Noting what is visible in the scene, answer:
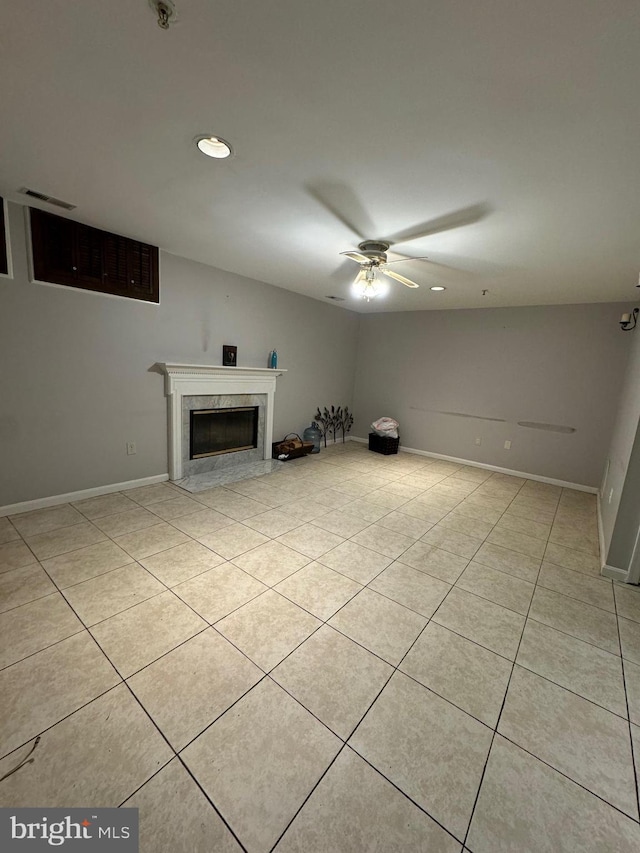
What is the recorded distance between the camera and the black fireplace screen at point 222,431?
399 centimetres

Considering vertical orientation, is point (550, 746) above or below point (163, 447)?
below

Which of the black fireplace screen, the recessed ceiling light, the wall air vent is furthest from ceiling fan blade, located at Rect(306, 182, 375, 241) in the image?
the black fireplace screen

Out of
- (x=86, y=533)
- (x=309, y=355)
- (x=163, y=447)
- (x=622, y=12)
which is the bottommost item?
(x=86, y=533)

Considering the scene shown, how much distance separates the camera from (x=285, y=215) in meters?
2.33

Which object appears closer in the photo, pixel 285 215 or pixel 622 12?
pixel 622 12

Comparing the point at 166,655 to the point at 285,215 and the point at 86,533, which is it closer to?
the point at 86,533

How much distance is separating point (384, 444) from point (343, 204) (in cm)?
401

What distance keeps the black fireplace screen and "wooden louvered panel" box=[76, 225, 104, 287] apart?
1.57 metres

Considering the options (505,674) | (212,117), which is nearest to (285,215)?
(212,117)

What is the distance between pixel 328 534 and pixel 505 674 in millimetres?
1487

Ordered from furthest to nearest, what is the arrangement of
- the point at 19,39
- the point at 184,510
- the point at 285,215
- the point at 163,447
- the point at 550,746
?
1. the point at 163,447
2. the point at 184,510
3. the point at 285,215
4. the point at 550,746
5. the point at 19,39

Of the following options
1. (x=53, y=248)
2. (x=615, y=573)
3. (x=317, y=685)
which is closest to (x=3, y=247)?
(x=53, y=248)

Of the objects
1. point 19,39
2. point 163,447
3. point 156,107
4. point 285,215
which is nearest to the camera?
point 19,39

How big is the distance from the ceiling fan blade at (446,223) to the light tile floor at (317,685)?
2.43 metres
